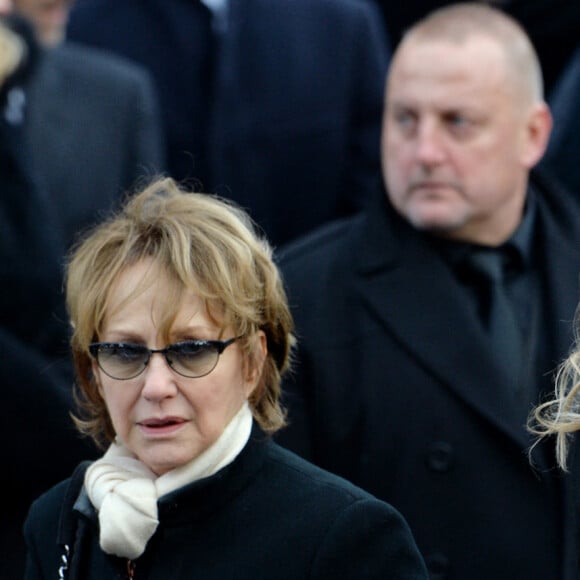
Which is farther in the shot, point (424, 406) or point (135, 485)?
point (424, 406)

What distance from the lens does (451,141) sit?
4.63 m

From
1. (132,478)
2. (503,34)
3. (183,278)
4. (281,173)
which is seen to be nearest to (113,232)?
(183,278)

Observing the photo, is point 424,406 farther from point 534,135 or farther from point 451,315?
point 534,135

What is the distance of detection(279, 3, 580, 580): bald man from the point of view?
4.29 m

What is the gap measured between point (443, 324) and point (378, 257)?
0.89 ft

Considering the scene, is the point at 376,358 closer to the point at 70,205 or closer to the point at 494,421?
the point at 494,421

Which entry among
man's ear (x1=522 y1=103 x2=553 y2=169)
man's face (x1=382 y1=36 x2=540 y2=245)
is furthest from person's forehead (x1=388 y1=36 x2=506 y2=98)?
man's ear (x1=522 y1=103 x2=553 y2=169)

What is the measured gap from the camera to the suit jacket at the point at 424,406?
4.26m

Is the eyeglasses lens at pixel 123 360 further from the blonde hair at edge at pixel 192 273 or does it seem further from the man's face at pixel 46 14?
the man's face at pixel 46 14

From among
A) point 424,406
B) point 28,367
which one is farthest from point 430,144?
point 28,367

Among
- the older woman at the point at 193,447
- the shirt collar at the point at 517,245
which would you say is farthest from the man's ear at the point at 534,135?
the older woman at the point at 193,447

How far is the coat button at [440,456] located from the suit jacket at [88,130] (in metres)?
1.44

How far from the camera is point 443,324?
4.50 metres

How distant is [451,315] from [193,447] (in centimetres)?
156
